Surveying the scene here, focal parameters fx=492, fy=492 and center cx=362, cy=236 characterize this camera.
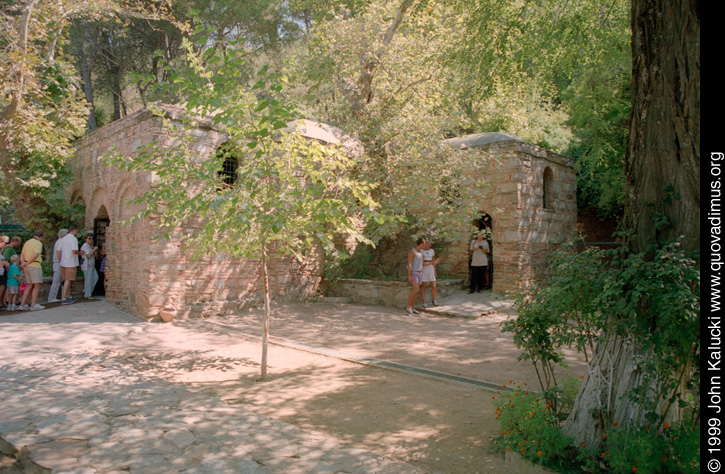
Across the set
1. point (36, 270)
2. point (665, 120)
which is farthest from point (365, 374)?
point (36, 270)

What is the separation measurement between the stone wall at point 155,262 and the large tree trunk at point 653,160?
A: 6.40 meters

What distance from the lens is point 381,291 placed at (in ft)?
37.0

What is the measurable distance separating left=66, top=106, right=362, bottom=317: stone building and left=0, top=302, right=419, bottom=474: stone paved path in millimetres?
2784

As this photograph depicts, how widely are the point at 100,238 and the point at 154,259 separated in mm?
3954

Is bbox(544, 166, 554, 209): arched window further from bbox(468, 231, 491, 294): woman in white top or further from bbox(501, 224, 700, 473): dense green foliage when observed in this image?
bbox(501, 224, 700, 473): dense green foliage

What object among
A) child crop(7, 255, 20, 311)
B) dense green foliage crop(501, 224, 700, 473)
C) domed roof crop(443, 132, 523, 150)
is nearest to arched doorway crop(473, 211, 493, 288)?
domed roof crop(443, 132, 523, 150)

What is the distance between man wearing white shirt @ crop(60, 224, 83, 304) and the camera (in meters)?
10.2

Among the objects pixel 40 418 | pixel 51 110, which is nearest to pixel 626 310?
pixel 40 418

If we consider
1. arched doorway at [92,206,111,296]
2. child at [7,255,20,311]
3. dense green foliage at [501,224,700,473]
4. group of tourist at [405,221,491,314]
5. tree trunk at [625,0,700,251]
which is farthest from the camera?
arched doorway at [92,206,111,296]

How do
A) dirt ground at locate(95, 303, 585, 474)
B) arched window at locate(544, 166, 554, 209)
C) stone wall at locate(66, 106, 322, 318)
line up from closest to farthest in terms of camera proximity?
dirt ground at locate(95, 303, 585, 474), stone wall at locate(66, 106, 322, 318), arched window at locate(544, 166, 554, 209)

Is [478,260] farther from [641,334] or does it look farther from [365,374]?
[641,334]

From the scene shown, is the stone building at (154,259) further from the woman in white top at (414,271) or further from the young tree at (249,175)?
the young tree at (249,175)

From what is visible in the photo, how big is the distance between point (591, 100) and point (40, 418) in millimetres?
12308

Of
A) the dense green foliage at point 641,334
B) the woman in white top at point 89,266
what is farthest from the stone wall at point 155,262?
the dense green foliage at point 641,334
